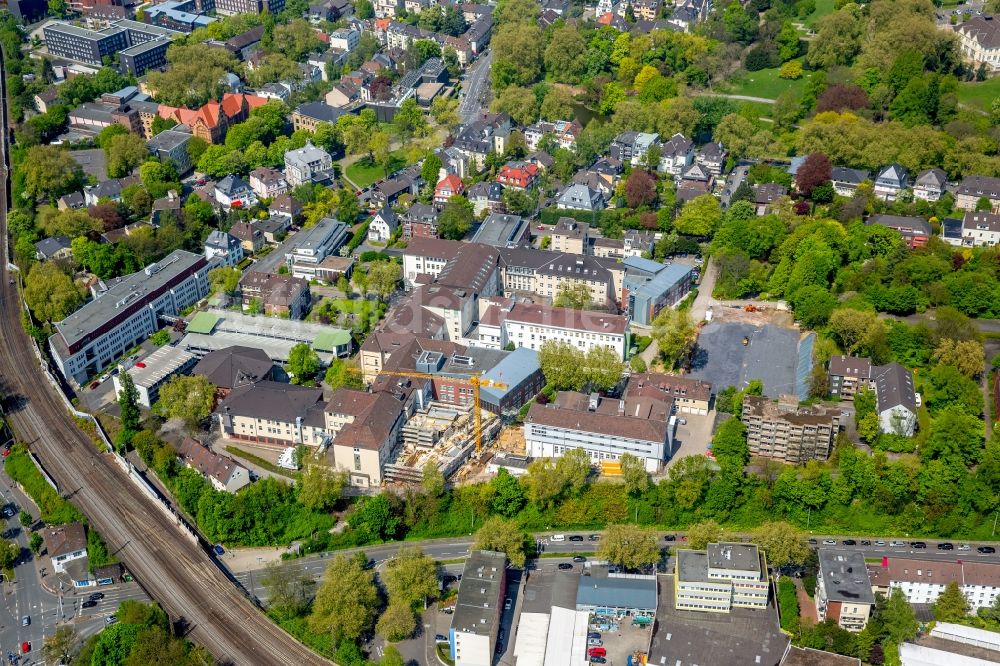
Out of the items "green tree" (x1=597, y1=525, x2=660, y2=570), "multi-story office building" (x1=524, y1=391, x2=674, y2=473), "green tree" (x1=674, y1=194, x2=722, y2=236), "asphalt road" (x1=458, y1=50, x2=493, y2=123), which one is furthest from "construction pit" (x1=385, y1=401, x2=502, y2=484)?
"asphalt road" (x1=458, y1=50, x2=493, y2=123)

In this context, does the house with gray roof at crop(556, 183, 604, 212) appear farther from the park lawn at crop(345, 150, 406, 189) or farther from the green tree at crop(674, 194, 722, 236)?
the park lawn at crop(345, 150, 406, 189)

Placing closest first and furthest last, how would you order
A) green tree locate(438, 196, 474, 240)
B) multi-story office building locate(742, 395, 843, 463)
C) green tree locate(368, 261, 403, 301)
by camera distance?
1. multi-story office building locate(742, 395, 843, 463)
2. green tree locate(368, 261, 403, 301)
3. green tree locate(438, 196, 474, 240)

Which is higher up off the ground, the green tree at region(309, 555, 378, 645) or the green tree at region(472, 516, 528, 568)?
the green tree at region(472, 516, 528, 568)

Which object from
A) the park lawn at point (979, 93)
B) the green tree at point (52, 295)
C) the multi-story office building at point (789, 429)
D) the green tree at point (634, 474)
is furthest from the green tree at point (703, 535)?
the park lawn at point (979, 93)

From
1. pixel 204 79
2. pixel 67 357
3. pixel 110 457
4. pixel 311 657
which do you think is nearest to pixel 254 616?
pixel 311 657

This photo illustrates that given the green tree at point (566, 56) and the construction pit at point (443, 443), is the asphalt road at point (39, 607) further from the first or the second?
the green tree at point (566, 56)

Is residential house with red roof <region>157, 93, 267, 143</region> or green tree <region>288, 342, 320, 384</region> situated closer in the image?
green tree <region>288, 342, 320, 384</region>

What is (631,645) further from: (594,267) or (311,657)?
(594,267)
